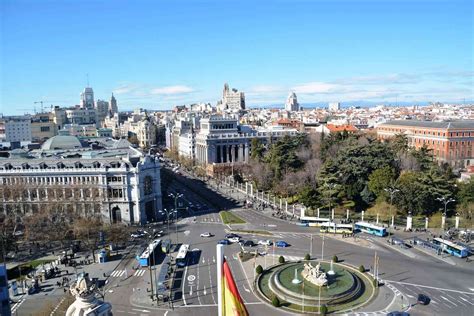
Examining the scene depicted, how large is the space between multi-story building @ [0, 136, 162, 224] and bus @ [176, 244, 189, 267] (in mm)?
15688

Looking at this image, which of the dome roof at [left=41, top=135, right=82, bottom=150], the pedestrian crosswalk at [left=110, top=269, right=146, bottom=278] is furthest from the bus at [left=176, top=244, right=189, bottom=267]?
the dome roof at [left=41, top=135, right=82, bottom=150]

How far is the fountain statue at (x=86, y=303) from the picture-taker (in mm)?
→ 11062

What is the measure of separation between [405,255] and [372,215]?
1464 cm

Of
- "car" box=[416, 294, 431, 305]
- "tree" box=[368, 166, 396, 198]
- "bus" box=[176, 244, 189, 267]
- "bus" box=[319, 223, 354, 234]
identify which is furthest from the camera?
"tree" box=[368, 166, 396, 198]

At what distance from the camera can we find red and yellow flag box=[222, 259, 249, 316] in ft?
40.5

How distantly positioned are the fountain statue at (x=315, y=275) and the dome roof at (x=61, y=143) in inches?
2342

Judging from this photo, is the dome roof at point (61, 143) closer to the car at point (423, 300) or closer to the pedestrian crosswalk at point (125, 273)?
the pedestrian crosswalk at point (125, 273)

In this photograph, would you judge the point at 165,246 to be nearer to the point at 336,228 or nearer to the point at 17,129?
the point at 336,228

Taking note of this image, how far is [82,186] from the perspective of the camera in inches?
2315

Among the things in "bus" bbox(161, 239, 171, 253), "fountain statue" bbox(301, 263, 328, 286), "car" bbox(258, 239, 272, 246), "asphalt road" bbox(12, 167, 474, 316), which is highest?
"fountain statue" bbox(301, 263, 328, 286)

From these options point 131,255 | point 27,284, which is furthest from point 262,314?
point 27,284

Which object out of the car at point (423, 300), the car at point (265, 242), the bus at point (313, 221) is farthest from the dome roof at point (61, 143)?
the car at point (423, 300)

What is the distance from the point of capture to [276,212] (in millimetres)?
66438

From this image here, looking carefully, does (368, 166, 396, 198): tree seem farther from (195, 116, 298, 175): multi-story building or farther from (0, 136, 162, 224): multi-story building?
(195, 116, 298, 175): multi-story building
